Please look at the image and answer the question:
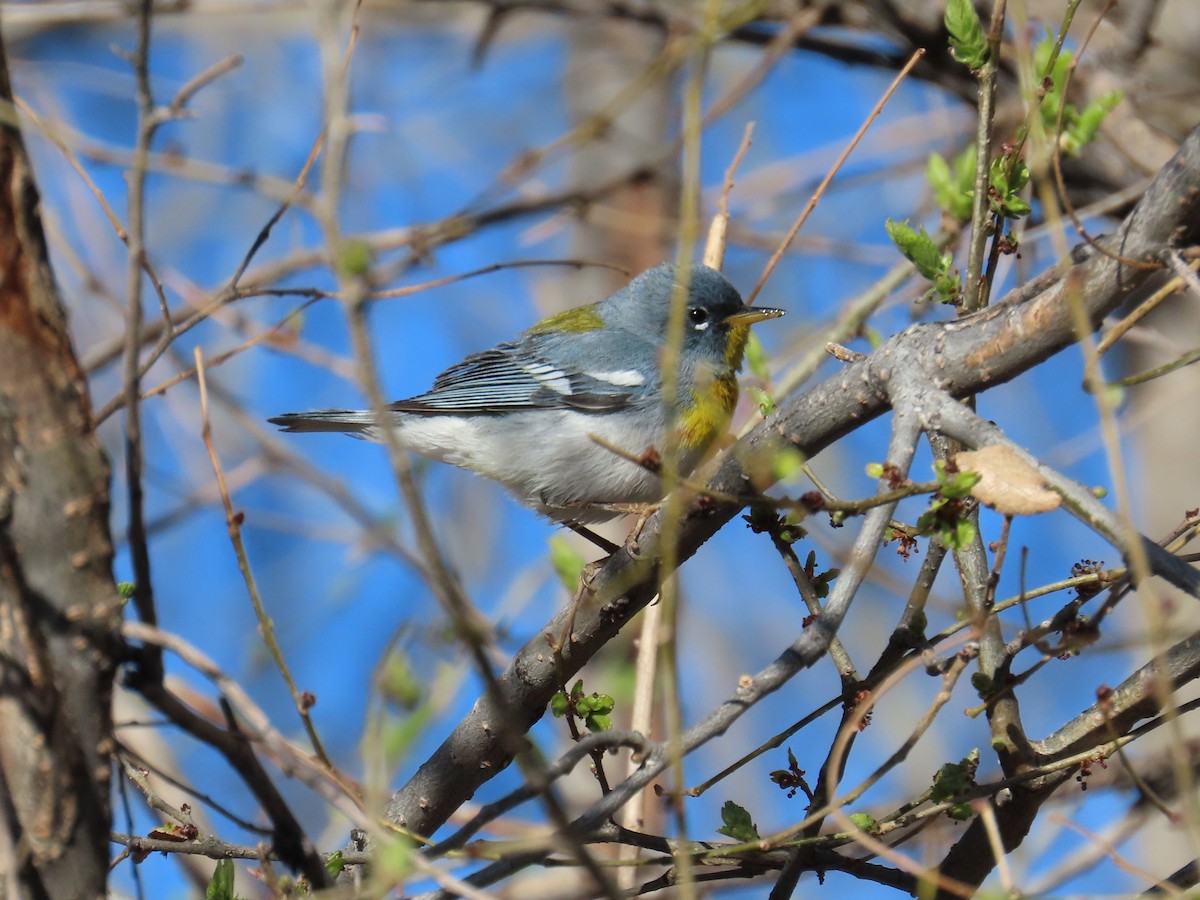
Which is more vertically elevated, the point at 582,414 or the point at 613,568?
the point at 582,414

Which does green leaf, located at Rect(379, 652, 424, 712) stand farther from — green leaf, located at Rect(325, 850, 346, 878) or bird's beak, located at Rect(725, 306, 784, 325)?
bird's beak, located at Rect(725, 306, 784, 325)

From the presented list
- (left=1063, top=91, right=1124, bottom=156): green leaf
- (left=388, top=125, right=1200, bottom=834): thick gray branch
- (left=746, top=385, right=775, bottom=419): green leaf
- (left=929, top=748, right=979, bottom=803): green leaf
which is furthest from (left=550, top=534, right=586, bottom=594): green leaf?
(left=1063, top=91, right=1124, bottom=156): green leaf

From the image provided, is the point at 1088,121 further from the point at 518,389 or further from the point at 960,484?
the point at 518,389

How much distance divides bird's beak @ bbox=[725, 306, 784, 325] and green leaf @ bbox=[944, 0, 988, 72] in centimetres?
190

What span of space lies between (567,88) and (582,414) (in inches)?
213

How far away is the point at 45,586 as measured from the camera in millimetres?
1706

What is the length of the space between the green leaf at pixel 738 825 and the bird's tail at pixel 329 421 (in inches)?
96.0

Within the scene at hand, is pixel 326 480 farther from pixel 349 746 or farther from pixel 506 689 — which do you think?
pixel 349 746

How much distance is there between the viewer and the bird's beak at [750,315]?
4.32m

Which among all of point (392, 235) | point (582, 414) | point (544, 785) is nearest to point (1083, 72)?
point (582, 414)

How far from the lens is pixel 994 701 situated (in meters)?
1.97

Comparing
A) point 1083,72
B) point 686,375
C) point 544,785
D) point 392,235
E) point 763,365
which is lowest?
point 544,785

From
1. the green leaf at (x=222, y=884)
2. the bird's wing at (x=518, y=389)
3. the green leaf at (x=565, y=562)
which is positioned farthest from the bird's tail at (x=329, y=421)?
the green leaf at (x=222, y=884)

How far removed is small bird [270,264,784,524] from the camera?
3939 mm
